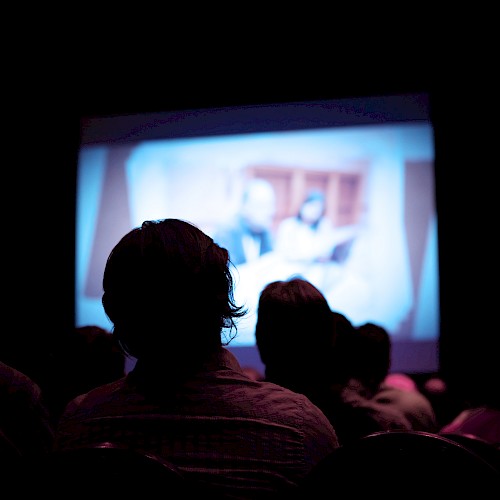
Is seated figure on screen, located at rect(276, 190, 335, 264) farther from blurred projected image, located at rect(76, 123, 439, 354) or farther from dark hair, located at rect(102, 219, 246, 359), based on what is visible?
dark hair, located at rect(102, 219, 246, 359)

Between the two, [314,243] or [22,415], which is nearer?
[22,415]

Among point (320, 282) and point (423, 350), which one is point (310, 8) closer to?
point (320, 282)

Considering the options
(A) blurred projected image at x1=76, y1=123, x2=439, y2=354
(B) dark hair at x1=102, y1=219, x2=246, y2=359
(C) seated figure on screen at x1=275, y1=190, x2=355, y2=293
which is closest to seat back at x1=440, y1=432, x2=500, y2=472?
(B) dark hair at x1=102, y1=219, x2=246, y2=359

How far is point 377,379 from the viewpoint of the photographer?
2.29 metres

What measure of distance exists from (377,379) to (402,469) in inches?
58.7

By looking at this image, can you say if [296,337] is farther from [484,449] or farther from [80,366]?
[80,366]

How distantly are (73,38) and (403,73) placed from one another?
2.72 meters

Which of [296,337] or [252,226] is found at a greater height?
[252,226]

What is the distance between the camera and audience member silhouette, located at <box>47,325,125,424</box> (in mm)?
1944

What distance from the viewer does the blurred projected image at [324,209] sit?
15.0 ft

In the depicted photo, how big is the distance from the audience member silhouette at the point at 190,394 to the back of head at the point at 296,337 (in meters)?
0.41

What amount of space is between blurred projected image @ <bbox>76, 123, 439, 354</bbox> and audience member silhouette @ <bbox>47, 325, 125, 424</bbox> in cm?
248

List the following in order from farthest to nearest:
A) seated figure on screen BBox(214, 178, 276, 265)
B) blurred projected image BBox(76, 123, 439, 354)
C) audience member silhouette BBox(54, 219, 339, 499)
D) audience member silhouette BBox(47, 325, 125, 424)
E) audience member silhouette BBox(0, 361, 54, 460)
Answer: seated figure on screen BBox(214, 178, 276, 265) → blurred projected image BBox(76, 123, 439, 354) → audience member silhouette BBox(47, 325, 125, 424) → audience member silhouette BBox(0, 361, 54, 460) → audience member silhouette BBox(54, 219, 339, 499)

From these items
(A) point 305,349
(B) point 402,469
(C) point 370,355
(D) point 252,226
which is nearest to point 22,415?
(A) point 305,349
